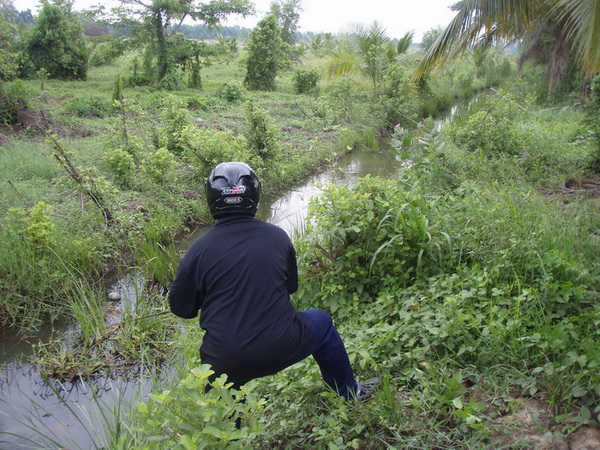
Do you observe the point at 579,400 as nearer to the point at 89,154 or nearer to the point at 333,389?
the point at 333,389

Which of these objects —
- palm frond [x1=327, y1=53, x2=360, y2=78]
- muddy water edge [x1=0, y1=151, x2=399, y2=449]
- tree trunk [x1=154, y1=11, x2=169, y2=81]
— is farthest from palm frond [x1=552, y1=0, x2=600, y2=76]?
tree trunk [x1=154, y1=11, x2=169, y2=81]

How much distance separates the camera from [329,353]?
95.4 inches

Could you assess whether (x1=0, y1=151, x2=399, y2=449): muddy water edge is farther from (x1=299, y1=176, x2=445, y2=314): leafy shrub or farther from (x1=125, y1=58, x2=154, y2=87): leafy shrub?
(x1=125, y1=58, x2=154, y2=87): leafy shrub

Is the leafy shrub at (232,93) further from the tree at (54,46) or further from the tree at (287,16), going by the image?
the tree at (287,16)

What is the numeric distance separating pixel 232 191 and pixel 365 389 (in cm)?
147

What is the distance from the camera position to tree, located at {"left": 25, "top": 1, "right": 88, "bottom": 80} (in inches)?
717

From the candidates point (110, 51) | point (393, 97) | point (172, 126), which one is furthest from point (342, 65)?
point (110, 51)

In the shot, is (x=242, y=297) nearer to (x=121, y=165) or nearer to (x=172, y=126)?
(x=121, y=165)

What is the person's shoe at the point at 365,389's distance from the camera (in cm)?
259

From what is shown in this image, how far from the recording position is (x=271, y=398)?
9.27 ft

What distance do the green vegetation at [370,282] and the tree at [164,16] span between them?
33.0 ft

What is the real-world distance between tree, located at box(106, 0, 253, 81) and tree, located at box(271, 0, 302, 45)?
14.9 metres

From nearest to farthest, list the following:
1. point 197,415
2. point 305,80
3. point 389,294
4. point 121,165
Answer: point 197,415
point 389,294
point 121,165
point 305,80

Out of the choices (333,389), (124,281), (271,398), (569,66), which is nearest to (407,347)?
(333,389)
